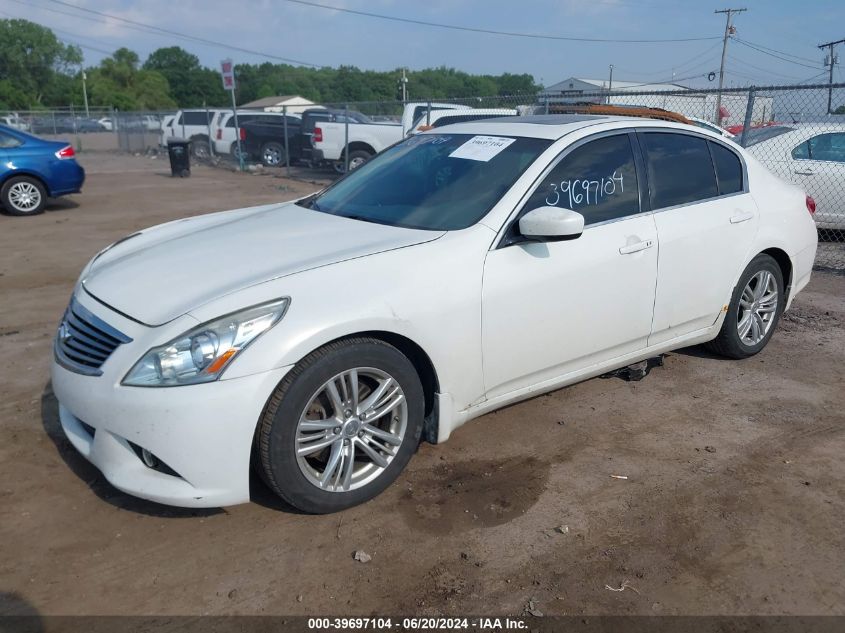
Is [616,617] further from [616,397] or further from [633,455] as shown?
[616,397]

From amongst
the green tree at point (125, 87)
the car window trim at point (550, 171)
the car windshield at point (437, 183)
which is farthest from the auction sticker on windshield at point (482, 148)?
the green tree at point (125, 87)

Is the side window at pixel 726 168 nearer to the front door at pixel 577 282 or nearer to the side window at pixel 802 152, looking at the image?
the front door at pixel 577 282

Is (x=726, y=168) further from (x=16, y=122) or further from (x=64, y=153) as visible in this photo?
(x=16, y=122)

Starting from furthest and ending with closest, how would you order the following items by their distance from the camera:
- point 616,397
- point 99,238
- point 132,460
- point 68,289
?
point 99,238 < point 68,289 < point 616,397 < point 132,460

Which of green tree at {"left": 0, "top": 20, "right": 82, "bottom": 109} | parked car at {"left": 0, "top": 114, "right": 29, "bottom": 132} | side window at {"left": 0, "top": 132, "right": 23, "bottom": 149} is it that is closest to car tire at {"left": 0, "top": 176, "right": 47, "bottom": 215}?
side window at {"left": 0, "top": 132, "right": 23, "bottom": 149}

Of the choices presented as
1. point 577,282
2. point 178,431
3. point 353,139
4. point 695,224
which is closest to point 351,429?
point 178,431

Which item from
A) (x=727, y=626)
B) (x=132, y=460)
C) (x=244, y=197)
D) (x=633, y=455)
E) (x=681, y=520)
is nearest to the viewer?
(x=727, y=626)

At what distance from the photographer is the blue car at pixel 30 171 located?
37.1 feet

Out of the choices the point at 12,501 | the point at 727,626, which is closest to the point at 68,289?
the point at 12,501

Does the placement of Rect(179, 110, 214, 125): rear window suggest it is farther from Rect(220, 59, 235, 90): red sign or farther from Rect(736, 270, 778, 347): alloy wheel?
Rect(736, 270, 778, 347): alloy wheel

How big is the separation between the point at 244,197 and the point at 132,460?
12.5 m

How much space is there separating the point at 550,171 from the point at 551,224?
0.49 meters

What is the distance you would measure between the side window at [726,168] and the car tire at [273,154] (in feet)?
62.5

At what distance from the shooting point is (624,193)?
404 cm
